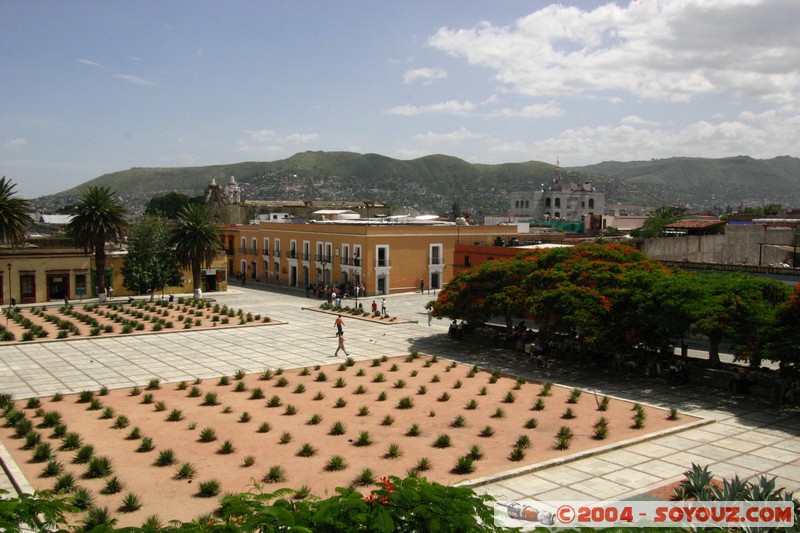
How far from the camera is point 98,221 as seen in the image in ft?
127

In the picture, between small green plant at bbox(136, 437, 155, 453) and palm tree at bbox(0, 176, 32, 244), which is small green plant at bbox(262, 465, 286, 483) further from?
palm tree at bbox(0, 176, 32, 244)

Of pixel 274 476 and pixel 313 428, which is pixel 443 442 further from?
pixel 274 476

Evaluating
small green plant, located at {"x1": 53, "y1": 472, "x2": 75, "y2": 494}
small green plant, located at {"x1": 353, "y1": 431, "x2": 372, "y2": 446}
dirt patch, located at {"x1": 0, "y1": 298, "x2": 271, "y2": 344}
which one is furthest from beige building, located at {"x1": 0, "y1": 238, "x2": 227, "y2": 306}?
small green plant, located at {"x1": 353, "y1": 431, "x2": 372, "y2": 446}

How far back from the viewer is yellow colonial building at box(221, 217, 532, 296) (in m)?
45.2

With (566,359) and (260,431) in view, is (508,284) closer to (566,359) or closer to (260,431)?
(566,359)

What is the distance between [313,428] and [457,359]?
944 centimetres

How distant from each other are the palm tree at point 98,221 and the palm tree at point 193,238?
3346 mm

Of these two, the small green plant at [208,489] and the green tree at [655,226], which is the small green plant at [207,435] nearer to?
the small green plant at [208,489]

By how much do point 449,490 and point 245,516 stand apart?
2.19 metres

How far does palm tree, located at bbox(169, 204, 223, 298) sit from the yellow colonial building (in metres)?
8.63

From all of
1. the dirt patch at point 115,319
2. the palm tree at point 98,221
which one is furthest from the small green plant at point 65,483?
the palm tree at point 98,221

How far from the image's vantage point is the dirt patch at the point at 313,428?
39.6ft

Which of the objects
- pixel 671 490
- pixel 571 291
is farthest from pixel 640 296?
pixel 671 490

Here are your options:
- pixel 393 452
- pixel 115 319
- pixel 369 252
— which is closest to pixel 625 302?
pixel 393 452
